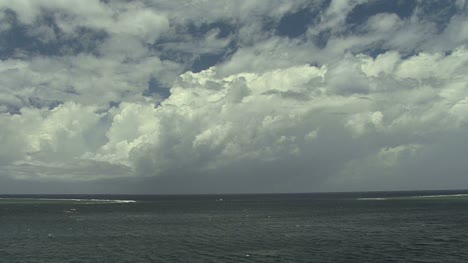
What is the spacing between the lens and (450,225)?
367ft

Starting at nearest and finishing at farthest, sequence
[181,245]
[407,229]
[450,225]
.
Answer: [181,245]
[407,229]
[450,225]

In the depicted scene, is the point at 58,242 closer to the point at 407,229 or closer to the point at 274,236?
the point at 274,236

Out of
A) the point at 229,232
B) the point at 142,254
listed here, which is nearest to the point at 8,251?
the point at 142,254

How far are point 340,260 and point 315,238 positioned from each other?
25976 mm

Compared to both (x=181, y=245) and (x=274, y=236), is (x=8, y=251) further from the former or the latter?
(x=274, y=236)

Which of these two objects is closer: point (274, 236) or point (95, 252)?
point (95, 252)

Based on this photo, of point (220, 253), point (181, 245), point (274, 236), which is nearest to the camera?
point (220, 253)

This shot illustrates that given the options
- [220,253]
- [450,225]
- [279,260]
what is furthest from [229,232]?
[450,225]

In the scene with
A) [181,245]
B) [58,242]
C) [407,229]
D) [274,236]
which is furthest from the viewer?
[407,229]

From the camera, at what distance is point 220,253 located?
73000 mm

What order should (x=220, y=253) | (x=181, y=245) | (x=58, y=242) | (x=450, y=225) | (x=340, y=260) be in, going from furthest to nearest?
(x=450, y=225)
(x=58, y=242)
(x=181, y=245)
(x=220, y=253)
(x=340, y=260)

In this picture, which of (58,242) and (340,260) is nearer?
(340,260)

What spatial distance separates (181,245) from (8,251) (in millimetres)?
32048

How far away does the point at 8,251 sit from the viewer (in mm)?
77562
